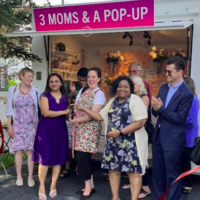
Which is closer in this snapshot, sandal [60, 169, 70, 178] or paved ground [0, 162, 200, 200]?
paved ground [0, 162, 200, 200]

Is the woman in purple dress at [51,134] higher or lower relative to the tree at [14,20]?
lower

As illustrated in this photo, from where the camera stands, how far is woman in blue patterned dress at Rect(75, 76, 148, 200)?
326 cm

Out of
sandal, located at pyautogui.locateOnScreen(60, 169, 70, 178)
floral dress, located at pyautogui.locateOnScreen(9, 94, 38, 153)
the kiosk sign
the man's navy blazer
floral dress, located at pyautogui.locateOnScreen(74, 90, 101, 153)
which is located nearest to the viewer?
the man's navy blazer

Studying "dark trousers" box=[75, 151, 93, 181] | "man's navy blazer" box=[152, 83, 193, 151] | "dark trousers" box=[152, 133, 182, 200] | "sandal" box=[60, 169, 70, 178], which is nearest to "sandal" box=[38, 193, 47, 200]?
"dark trousers" box=[75, 151, 93, 181]

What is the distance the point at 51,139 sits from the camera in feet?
12.4

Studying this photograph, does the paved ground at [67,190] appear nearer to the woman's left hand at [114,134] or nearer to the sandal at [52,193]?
the sandal at [52,193]

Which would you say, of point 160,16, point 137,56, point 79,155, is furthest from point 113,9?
point 137,56

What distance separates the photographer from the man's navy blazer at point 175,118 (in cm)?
310

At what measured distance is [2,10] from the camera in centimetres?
533

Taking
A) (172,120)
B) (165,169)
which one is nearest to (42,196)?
(165,169)

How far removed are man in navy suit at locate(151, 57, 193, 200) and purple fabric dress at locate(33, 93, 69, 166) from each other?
1.23 m

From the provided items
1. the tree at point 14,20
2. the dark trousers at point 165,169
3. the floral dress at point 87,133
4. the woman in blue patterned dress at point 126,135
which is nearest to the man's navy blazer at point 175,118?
the dark trousers at point 165,169

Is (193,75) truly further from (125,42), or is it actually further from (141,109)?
(125,42)

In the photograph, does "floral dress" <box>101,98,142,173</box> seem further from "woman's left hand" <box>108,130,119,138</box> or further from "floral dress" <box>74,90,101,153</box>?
"floral dress" <box>74,90,101,153</box>
